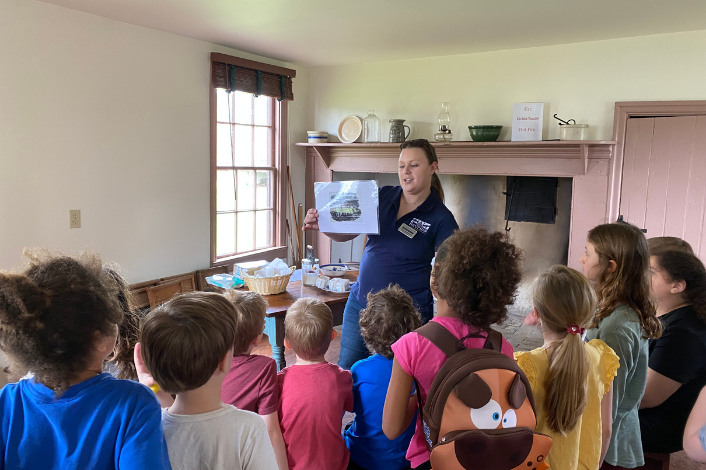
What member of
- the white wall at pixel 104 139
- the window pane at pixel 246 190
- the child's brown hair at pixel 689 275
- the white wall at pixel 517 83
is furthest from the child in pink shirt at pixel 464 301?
the window pane at pixel 246 190

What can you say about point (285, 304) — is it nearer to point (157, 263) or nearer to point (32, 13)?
point (157, 263)

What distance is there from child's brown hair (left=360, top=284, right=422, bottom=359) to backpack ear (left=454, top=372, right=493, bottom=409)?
0.38 m

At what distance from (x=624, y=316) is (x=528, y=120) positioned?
269 centimetres

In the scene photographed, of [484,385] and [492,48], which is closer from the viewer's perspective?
[484,385]

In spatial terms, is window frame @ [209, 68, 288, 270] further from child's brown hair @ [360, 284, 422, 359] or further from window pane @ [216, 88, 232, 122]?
child's brown hair @ [360, 284, 422, 359]

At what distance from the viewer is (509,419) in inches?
45.4

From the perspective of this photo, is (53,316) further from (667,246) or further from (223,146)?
(223,146)

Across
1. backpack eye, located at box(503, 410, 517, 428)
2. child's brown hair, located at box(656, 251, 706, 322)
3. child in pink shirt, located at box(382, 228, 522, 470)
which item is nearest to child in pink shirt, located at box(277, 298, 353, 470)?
child in pink shirt, located at box(382, 228, 522, 470)

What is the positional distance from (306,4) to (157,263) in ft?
7.11

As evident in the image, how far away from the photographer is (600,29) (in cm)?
338

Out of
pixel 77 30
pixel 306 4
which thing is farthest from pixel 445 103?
pixel 77 30

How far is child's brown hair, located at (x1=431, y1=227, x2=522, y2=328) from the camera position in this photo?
47.9 inches

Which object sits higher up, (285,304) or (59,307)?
(59,307)

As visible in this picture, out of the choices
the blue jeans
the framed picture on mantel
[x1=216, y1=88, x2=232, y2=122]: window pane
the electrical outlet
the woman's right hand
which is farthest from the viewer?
[x1=216, y1=88, x2=232, y2=122]: window pane
